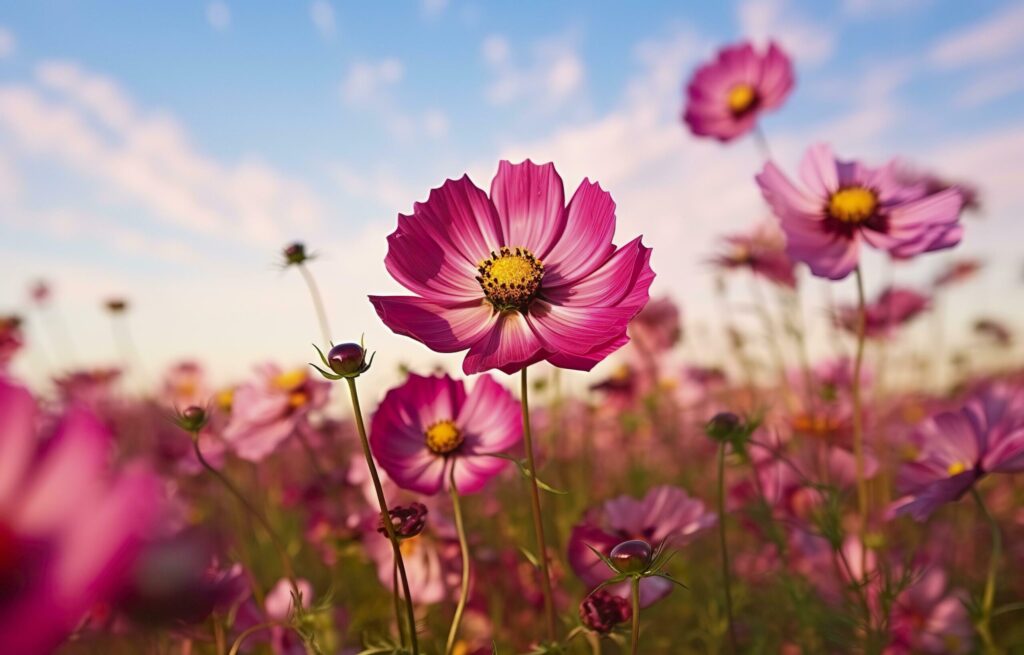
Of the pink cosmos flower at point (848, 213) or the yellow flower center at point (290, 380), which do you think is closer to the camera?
the pink cosmos flower at point (848, 213)

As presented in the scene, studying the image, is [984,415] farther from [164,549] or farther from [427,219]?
[164,549]

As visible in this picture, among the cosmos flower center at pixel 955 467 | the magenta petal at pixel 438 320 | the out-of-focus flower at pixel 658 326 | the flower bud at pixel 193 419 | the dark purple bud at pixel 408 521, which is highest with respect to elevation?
the out-of-focus flower at pixel 658 326

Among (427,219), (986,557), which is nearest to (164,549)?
(427,219)

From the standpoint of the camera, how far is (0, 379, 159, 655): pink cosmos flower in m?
0.26

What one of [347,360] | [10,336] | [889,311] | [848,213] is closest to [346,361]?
[347,360]

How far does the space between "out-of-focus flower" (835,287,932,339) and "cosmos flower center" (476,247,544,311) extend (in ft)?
5.41

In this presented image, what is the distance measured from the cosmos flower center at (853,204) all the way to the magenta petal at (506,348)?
64cm

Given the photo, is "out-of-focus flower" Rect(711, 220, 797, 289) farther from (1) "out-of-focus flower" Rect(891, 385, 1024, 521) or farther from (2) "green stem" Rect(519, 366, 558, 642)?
A: (2) "green stem" Rect(519, 366, 558, 642)

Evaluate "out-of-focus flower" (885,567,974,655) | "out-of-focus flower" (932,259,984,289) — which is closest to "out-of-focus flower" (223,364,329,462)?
"out-of-focus flower" (885,567,974,655)

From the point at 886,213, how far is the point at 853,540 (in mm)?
761

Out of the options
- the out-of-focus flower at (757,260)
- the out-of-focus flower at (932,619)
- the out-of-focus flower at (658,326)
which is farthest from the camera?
the out-of-focus flower at (658,326)

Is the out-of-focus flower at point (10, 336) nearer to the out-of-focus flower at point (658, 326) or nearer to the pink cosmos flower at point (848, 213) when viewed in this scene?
the out-of-focus flower at point (658, 326)

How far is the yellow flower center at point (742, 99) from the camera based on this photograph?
223 cm

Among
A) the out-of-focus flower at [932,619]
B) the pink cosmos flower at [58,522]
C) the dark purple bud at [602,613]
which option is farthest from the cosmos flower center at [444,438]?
the out-of-focus flower at [932,619]
